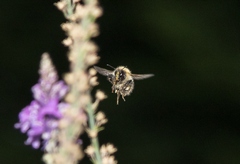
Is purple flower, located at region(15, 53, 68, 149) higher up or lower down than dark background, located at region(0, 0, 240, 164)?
lower down

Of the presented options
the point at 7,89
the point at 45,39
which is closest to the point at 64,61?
the point at 45,39

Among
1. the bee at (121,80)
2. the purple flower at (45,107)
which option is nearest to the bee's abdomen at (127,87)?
the bee at (121,80)

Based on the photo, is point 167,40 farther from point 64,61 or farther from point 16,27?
point 16,27

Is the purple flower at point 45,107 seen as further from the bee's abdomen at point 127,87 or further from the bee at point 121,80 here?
the bee's abdomen at point 127,87

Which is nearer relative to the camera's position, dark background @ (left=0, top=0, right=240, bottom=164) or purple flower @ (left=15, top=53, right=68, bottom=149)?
purple flower @ (left=15, top=53, right=68, bottom=149)

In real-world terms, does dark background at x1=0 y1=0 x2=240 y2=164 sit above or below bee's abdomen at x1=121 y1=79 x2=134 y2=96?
above

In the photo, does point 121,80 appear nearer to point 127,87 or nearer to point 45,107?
point 127,87

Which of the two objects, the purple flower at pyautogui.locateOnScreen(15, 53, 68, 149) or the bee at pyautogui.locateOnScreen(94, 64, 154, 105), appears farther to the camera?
the bee at pyautogui.locateOnScreen(94, 64, 154, 105)

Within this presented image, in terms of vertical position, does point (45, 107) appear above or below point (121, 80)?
below

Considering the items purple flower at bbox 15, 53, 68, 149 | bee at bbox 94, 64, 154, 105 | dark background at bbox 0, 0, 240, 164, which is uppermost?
dark background at bbox 0, 0, 240, 164

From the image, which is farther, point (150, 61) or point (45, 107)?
point (150, 61)

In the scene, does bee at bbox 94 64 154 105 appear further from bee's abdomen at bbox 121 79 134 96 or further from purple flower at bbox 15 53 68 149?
purple flower at bbox 15 53 68 149

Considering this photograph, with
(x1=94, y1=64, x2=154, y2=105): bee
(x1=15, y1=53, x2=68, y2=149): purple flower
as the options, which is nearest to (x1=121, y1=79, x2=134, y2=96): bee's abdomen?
(x1=94, y1=64, x2=154, y2=105): bee

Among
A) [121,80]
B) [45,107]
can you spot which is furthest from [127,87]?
[45,107]
